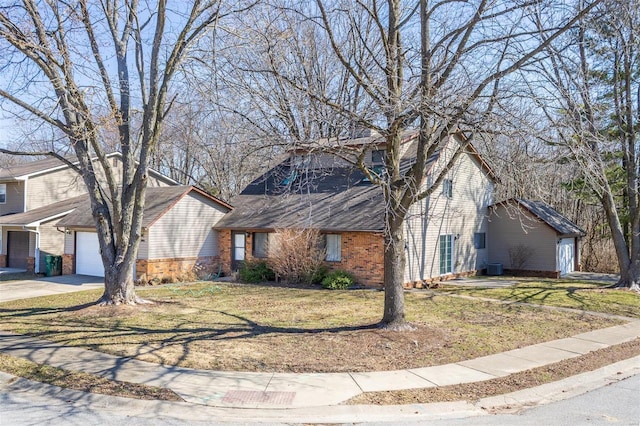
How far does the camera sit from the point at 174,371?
7.88 metres

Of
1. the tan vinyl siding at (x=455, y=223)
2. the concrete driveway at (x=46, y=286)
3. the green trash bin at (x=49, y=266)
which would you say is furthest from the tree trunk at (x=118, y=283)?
the green trash bin at (x=49, y=266)

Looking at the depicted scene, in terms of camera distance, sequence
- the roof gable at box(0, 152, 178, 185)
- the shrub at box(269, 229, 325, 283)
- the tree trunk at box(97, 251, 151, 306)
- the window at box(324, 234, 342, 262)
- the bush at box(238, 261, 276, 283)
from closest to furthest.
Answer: the tree trunk at box(97, 251, 151, 306), the shrub at box(269, 229, 325, 283), the window at box(324, 234, 342, 262), the bush at box(238, 261, 276, 283), the roof gable at box(0, 152, 178, 185)

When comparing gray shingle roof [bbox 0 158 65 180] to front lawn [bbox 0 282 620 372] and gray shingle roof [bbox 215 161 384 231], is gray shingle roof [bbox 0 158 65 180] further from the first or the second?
front lawn [bbox 0 282 620 372]

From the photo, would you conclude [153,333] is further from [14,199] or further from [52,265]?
[14,199]

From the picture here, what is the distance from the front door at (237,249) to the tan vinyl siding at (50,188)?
10098mm

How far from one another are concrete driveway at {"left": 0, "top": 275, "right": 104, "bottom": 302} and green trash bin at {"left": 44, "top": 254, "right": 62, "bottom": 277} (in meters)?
0.57

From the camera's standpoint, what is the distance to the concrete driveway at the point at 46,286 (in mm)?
16906

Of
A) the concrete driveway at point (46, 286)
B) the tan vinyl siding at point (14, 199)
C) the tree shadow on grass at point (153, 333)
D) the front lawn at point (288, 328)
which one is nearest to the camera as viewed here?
the front lawn at point (288, 328)

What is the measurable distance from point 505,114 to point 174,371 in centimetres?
696

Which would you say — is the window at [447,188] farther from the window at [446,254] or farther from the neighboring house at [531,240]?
the neighboring house at [531,240]

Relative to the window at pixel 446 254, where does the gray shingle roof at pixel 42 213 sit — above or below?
above

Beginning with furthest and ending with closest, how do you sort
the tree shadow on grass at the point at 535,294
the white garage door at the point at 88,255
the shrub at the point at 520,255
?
the shrub at the point at 520,255 → the white garage door at the point at 88,255 → the tree shadow on grass at the point at 535,294

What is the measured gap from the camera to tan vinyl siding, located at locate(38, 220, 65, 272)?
24.1 metres

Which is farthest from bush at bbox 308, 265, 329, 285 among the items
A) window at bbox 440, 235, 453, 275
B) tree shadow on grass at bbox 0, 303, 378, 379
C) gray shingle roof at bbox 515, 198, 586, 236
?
gray shingle roof at bbox 515, 198, 586, 236
